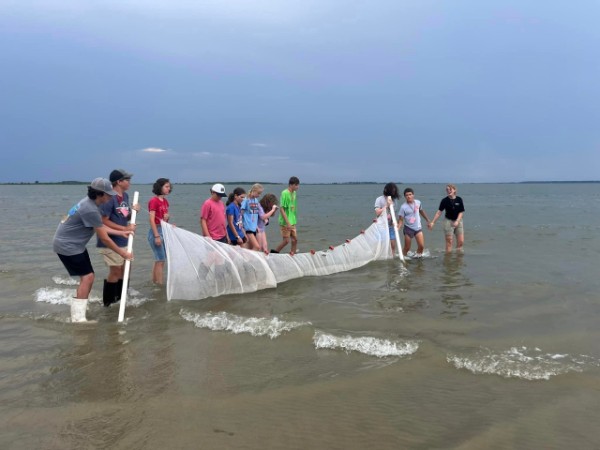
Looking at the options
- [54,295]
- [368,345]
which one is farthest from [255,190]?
[368,345]

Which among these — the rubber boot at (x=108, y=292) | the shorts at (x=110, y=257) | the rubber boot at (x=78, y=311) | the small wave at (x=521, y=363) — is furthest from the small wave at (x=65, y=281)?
the small wave at (x=521, y=363)

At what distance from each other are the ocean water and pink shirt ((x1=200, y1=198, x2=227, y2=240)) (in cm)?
126

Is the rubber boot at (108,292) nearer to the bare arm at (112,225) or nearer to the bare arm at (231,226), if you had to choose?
the bare arm at (112,225)

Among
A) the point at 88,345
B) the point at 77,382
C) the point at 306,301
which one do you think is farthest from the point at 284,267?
the point at 77,382

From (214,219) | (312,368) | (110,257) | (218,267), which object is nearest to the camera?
(312,368)

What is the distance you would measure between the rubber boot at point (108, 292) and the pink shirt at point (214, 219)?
1.72m

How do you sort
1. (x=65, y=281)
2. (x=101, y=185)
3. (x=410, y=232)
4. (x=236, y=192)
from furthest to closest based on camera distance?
(x=410, y=232) < (x=65, y=281) < (x=236, y=192) < (x=101, y=185)

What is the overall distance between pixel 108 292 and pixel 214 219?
78.9 inches

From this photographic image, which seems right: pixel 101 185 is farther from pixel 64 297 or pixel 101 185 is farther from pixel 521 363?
pixel 521 363

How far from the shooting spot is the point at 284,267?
7172 mm

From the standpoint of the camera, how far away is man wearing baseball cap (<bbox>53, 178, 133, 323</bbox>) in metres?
5.03

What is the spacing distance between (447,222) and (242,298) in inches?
244

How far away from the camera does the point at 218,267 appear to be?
639cm

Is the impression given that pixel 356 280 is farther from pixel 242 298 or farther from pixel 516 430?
pixel 516 430
